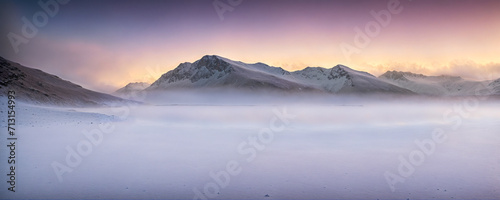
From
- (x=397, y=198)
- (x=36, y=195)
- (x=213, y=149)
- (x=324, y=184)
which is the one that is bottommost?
(x=397, y=198)

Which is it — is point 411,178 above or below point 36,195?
below

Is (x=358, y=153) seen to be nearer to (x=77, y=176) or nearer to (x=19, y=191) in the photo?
(x=77, y=176)

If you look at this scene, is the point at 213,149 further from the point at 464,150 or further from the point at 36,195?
the point at 464,150

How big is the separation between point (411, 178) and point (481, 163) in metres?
5.70

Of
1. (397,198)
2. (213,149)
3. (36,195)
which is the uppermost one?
(213,149)

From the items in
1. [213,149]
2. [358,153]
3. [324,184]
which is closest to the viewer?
[324,184]

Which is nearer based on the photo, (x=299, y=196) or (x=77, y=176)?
(x=299, y=196)

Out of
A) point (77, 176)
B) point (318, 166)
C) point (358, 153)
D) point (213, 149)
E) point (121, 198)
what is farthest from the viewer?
point (213, 149)

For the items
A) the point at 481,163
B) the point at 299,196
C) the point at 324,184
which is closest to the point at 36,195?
the point at 299,196

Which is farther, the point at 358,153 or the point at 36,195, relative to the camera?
the point at 358,153

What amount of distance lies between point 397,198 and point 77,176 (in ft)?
41.8

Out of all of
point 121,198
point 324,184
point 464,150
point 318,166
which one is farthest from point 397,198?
point 464,150

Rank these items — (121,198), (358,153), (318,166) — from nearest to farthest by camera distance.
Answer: (121,198) < (318,166) < (358,153)

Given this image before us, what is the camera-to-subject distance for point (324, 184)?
12625 mm
